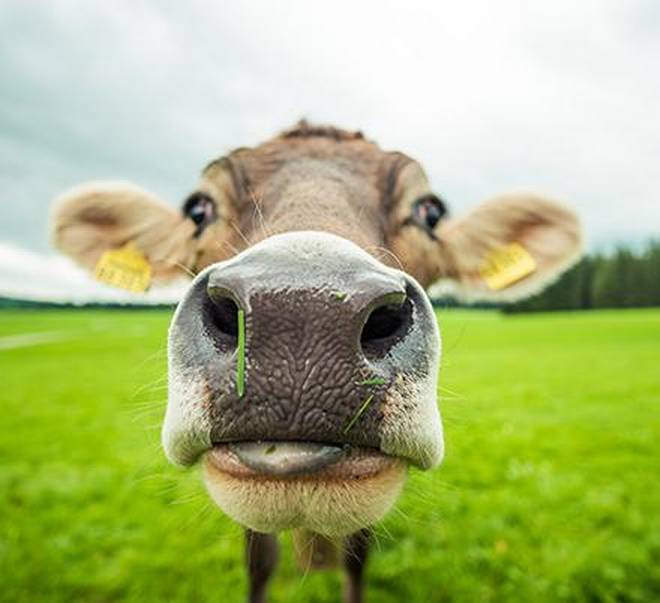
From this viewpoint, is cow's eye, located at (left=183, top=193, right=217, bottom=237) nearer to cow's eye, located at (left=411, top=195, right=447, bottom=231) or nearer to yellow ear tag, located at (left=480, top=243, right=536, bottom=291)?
cow's eye, located at (left=411, top=195, right=447, bottom=231)

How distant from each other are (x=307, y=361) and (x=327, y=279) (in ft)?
0.81

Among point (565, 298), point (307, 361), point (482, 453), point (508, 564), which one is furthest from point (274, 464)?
point (565, 298)

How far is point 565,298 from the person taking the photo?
76.1 m

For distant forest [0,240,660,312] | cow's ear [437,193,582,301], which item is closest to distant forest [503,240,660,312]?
distant forest [0,240,660,312]

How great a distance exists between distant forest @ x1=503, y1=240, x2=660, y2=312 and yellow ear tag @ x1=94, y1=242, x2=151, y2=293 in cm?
7510

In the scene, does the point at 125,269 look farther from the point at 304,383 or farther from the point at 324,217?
the point at 304,383

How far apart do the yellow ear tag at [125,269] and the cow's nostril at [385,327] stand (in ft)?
9.89

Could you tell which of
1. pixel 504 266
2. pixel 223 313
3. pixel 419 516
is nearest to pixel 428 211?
pixel 504 266

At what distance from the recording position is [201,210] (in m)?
3.64

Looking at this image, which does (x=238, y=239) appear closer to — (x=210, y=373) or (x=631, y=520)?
(x=210, y=373)

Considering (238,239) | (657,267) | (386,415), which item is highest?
(657,267)

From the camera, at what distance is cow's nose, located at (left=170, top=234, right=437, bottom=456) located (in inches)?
65.3

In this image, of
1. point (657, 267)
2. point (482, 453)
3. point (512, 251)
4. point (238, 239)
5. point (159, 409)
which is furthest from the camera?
point (657, 267)

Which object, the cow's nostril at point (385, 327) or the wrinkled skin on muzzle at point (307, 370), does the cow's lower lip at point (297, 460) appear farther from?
the cow's nostril at point (385, 327)
